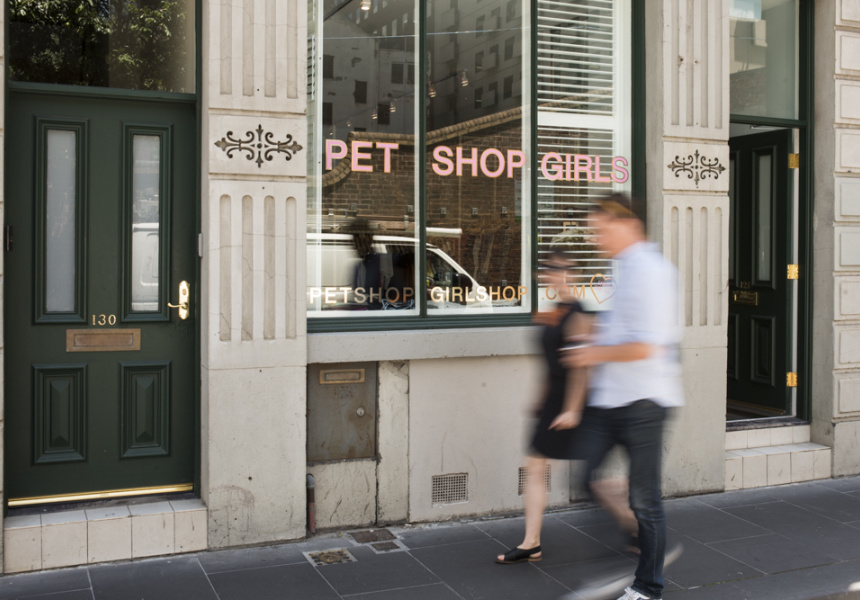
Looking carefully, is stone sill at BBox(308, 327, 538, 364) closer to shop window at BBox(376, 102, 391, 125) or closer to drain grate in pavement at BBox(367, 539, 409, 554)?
drain grate in pavement at BBox(367, 539, 409, 554)

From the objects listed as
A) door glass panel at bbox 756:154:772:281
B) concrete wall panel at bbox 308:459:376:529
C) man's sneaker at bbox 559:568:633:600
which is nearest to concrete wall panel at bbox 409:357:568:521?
concrete wall panel at bbox 308:459:376:529

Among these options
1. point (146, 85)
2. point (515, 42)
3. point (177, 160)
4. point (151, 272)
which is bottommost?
point (151, 272)

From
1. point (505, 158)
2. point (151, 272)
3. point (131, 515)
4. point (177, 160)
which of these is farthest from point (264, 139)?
point (131, 515)

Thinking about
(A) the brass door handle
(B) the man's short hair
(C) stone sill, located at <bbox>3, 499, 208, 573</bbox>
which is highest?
(B) the man's short hair

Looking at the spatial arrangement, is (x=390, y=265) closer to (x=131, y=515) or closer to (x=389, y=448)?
(x=389, y=448)

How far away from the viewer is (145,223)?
5.66 meters

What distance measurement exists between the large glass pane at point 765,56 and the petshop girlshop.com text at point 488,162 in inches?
72.8

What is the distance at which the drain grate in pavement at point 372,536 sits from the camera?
576 cm

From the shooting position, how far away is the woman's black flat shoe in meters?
5.29

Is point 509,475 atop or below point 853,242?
below

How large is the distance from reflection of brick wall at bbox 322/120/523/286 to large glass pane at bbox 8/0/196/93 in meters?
1.36

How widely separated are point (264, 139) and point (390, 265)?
1.37 metres

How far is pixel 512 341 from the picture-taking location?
20.8 feet

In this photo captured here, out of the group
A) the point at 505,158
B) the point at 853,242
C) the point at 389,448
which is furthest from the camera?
the point at 853,242
